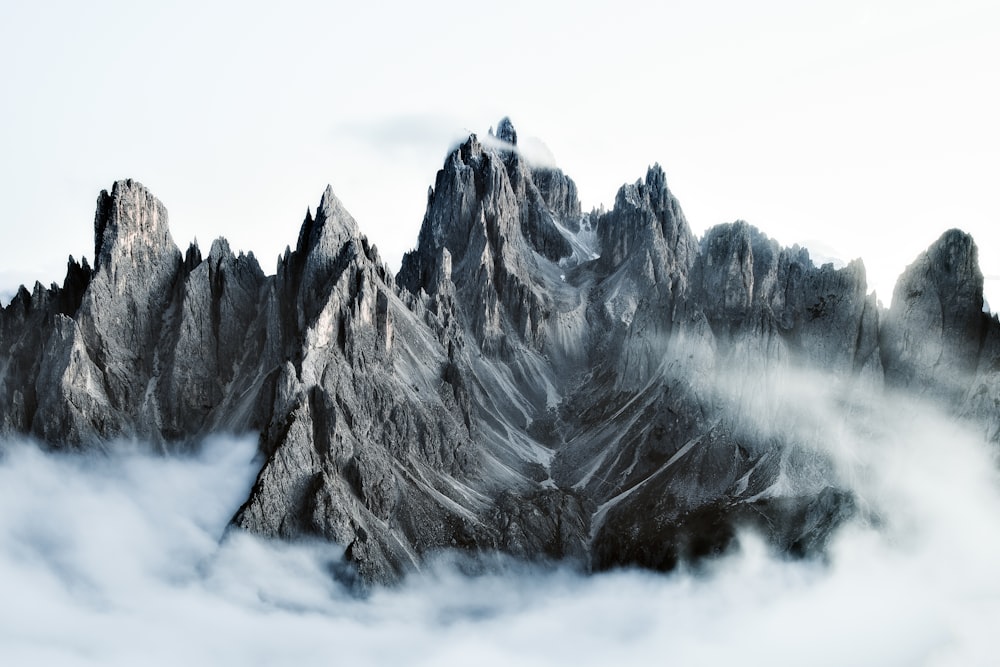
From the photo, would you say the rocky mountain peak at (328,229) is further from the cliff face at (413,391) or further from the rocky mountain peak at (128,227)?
the rocky mountain peak at (128,227)

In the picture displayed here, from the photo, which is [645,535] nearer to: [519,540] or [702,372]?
[519,540]

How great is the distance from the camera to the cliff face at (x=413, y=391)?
505 ft

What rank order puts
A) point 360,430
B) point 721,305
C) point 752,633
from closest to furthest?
point 752,633, point 360,430, point 721,305

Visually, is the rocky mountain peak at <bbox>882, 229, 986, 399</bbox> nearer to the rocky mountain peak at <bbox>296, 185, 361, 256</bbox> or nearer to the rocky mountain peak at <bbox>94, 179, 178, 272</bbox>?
the rocky mountain peak at <bbox>296, 185, 361, 256</bbox>

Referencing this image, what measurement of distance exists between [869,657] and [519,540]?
4811 centimetres

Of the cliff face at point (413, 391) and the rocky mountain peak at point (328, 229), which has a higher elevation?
the rocky mountain peak at point (328, 229)

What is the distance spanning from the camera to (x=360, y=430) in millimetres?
161000

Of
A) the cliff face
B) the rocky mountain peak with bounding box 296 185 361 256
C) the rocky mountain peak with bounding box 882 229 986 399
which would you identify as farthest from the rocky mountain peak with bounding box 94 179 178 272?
the rocky mountain peak with bounding box 882 229 986 399

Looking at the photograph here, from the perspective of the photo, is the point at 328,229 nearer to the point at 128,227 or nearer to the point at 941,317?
the point at 128,227

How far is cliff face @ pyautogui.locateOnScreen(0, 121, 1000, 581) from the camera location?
154 m

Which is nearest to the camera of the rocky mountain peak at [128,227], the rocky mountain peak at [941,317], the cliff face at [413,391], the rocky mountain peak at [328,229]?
the cliff face at [413,391]

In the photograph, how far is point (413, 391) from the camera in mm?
177000

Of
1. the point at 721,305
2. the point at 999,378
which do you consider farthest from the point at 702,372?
the point at 999,378

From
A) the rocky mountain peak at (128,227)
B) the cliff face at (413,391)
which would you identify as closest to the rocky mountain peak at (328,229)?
the cliff face at (413,391)
